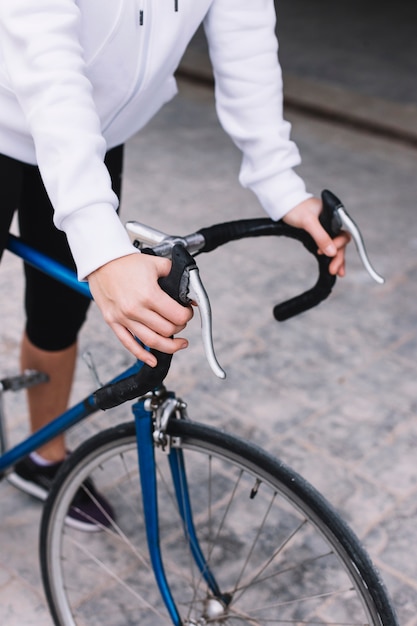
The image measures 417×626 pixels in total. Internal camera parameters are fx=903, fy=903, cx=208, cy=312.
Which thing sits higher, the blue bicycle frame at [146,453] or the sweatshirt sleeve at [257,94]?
the sweatshirt sleeve at [257,94]

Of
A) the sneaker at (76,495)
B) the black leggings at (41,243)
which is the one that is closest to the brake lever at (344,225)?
the black leggings at (41,243)

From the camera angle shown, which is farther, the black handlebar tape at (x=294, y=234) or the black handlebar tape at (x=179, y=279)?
the black handlebar tape at (x=294, y=234)

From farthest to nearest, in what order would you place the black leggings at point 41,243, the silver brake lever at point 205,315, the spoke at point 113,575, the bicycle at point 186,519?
the spoke at point 113,575, the black leggings at point 41,243, the bicycle at point 186,519, the silver brake lever at point 205,315

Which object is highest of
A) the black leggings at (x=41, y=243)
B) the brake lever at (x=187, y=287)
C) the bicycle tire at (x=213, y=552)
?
the brake lever at (x=187, y=287)

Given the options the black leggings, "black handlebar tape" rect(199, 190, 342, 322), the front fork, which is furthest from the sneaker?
"black handlebar tape" rect(199, 190, 342, 322)

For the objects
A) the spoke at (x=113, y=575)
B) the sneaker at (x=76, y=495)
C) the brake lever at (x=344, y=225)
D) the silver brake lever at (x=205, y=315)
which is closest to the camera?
the silver brake lever at (x=205, y=315)

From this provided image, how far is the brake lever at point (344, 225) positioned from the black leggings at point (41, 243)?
60 cm

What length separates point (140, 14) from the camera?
63.0 inches

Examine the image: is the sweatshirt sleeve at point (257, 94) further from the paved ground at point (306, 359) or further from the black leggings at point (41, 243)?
the paved ground at point (306, 359)

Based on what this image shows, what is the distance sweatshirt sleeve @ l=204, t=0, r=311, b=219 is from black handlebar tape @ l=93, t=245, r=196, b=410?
483 millimetres

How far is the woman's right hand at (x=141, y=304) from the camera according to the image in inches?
54.6

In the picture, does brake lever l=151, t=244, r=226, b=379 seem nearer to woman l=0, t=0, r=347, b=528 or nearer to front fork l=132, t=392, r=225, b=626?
A: woman l=0, t=0, r=347, b=528

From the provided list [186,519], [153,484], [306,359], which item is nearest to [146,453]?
[153,484]

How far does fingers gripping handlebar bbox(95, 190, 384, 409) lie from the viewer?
140 centimetres
